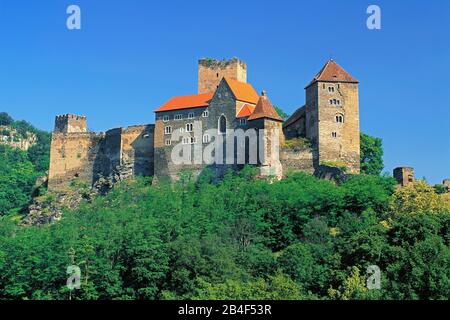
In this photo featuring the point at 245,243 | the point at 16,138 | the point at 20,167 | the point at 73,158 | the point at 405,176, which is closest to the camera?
the point at 245,243

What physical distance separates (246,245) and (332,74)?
58.9ft

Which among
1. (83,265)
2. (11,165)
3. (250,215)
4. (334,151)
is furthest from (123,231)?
(11,165)

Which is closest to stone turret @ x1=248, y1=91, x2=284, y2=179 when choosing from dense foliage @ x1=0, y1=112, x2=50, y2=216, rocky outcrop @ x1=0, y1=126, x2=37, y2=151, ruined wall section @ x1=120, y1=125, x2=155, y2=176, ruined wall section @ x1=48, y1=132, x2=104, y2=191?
ruined wall section @ x1=120, y1=125, x2=155, y2=176

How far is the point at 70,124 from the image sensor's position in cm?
8938

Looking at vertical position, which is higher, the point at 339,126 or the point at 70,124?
the point at 70,124

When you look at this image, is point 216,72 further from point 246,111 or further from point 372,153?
point 372,153

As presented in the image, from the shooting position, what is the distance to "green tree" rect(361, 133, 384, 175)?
76.4 meters

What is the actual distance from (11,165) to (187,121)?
60.8 m

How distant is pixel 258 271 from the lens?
51.7 meters

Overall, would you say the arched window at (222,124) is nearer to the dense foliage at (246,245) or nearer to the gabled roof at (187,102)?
the gabled roof at (187,102)

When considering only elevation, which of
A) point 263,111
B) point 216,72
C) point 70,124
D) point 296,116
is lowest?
point 263,111

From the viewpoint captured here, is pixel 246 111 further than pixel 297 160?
Yes

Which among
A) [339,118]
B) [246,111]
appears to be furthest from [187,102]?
[339,118]
